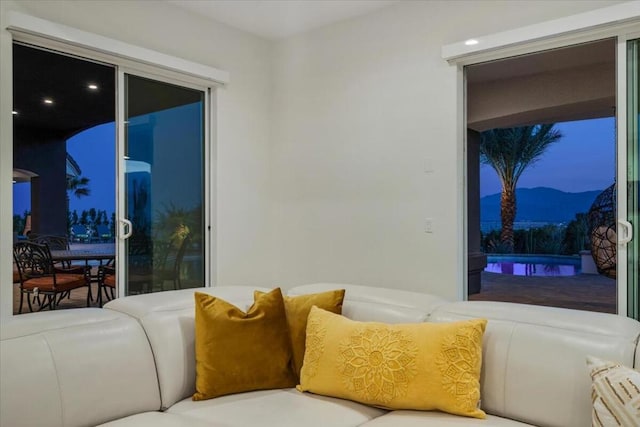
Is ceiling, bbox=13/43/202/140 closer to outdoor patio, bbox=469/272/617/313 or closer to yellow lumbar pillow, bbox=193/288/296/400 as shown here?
yellow lumbar pillow, bbox=193/288/296/400

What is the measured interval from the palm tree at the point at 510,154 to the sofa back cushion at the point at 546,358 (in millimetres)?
1482

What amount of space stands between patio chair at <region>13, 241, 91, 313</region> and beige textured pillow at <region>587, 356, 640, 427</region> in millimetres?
3053

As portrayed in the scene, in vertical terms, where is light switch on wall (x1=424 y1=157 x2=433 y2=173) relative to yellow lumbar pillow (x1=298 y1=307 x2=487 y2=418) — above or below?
above

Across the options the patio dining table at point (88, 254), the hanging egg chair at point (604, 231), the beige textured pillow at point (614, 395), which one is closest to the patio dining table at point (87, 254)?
the patio dining table at point (88, 254)

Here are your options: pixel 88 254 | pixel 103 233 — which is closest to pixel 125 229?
pixel 103 233

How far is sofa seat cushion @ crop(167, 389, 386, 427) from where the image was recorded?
71.3 inches

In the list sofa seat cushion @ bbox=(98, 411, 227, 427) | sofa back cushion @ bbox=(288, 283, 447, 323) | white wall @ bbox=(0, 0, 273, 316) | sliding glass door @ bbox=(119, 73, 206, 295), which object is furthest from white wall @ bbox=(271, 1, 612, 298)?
sofa seat cushion @ bbox=(98, 411, 227, 427)

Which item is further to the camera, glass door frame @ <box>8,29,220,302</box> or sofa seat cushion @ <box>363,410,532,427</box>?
glass door frame @ <box>8,29,220,302</box>

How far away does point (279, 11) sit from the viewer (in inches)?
148

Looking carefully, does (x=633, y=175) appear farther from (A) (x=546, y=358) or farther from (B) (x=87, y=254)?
(B) (x=87, y=254)

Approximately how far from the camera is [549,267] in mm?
3287

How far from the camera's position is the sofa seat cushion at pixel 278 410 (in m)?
1.81

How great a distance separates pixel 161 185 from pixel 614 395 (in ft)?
10.4

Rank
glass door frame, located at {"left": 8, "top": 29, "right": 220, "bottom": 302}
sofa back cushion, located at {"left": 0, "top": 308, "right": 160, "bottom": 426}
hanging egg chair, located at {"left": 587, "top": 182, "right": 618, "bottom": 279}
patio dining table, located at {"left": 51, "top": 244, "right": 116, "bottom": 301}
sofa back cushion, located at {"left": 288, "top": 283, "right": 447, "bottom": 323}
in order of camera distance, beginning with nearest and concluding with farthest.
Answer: sofa back cushion, located at {"left": 0, "top": 308, "right": 160, "bottom": 426}, sofa back cushion, located at {"left": 288, "top": 283, "right": 447, "bottom": 323}, hanging egg chair, located at {"left": 587, "top": 182, "right": 618, "bottom": 279}, glass door frame, located at {"left": 8, "top": 29, "right": 220, "bottom": 302}, patio dining table, located at {"left": 51, "top": 244, "right": 116, "bottom": 301}
